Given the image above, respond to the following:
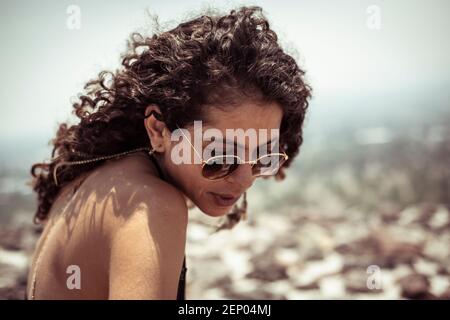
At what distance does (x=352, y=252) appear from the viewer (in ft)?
13.8

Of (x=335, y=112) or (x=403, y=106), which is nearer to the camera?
(x=403, y=106)

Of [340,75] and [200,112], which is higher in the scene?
[340,75]

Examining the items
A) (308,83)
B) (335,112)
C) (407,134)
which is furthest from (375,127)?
(308,83)

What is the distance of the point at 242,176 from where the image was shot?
6.89ft

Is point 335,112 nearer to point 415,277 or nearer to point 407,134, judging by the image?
point 407,134

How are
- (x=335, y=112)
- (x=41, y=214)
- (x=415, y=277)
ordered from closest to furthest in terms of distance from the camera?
(x=41, y=214) < (x=415, y=277) < (x=335, y=112)

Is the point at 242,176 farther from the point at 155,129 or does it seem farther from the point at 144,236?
the point at 144,236

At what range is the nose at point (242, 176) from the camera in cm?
208

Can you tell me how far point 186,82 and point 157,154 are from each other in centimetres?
35

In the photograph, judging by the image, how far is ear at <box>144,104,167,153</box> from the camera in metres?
2.08

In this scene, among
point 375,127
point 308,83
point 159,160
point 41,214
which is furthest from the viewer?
point 375,127

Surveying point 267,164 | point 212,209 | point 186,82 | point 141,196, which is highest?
point 186,82

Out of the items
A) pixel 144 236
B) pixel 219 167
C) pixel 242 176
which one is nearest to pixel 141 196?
pixel 144 236

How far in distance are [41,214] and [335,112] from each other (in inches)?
459
